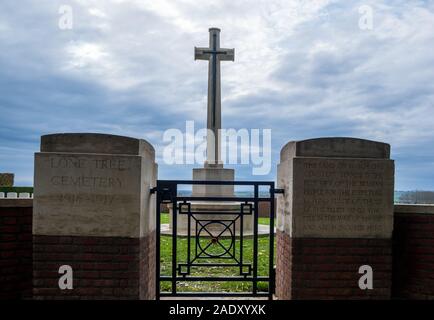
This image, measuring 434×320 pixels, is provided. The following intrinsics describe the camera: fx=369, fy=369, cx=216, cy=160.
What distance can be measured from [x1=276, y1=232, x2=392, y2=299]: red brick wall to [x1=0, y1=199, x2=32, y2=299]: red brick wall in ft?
8.95

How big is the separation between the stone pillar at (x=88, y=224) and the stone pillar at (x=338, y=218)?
5.09ft

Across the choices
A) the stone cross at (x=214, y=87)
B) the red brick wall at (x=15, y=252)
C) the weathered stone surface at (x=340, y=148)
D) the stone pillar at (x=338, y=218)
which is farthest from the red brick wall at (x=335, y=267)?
the stone cross at (x=214, y=87)

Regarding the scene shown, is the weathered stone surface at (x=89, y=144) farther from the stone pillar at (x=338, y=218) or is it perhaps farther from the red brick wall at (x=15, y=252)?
the stone pillar at (x=338, y=218)

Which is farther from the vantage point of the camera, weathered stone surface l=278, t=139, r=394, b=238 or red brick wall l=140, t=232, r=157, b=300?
weathered stone surface l=278, t=139, r=394, b=238

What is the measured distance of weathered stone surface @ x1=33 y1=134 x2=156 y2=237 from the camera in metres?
3.44

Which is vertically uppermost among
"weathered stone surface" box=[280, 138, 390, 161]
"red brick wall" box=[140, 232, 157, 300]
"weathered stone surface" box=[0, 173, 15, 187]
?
"weathered stone surface" box=[280, 138, 390, 161]

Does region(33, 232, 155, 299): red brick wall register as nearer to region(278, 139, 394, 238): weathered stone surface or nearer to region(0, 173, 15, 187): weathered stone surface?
region(278, 139, 394, 238): weathered stone surface

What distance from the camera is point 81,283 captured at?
136 inches

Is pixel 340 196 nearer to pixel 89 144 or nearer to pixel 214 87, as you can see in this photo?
pixel 89 144

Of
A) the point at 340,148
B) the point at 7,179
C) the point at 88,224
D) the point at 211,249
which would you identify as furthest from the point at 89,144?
the point at 7,179

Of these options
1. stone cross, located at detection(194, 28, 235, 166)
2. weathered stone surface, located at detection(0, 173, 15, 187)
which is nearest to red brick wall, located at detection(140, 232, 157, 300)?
stone cross, located at detection(194, 28, 235, 166)

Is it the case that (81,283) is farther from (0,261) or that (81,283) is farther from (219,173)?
(219,173)

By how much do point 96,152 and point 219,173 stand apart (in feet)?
25.6
